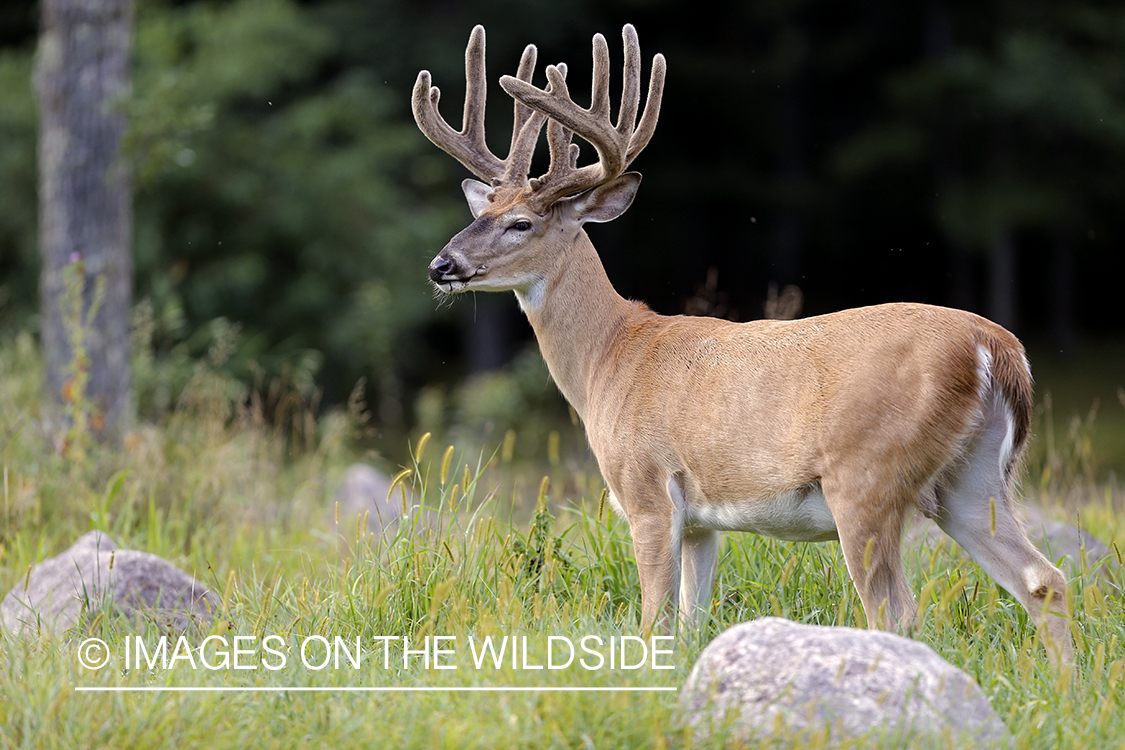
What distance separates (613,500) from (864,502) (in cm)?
105

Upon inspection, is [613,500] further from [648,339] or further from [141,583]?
[141,583]

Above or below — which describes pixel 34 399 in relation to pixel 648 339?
below

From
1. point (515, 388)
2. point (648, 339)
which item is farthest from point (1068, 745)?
point (515, 388)

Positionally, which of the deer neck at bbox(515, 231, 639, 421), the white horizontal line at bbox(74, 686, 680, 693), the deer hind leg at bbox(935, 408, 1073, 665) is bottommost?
the white horizontal line at bbox(74, 686, 680, 693)

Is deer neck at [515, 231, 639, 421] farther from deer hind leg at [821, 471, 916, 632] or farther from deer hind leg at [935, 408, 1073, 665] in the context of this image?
deer hind leg at [935, 408, 1073, 665]

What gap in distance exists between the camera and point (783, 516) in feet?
12.7

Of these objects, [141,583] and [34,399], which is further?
[34,399]

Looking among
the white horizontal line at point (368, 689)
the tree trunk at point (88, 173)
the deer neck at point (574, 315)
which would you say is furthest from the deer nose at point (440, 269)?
the tree trunk at point (88, 173)

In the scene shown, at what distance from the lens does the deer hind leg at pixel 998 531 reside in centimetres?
371

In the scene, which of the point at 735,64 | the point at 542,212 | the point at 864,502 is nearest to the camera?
the point at 864,502

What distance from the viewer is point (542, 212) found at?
4.78 metres

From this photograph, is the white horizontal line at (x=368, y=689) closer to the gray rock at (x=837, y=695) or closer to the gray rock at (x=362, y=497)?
the gray rock at (x=837, y=695)

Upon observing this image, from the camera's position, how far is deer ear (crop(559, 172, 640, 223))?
479 cm

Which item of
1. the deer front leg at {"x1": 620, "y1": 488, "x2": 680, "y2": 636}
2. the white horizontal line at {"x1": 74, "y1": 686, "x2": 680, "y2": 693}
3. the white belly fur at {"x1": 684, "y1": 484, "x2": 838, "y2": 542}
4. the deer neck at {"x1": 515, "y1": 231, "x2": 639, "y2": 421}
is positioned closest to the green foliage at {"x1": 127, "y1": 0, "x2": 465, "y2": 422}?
the deer neck at {"x1": 515, "y1": 231, "x2": 639, "y2": 421}
